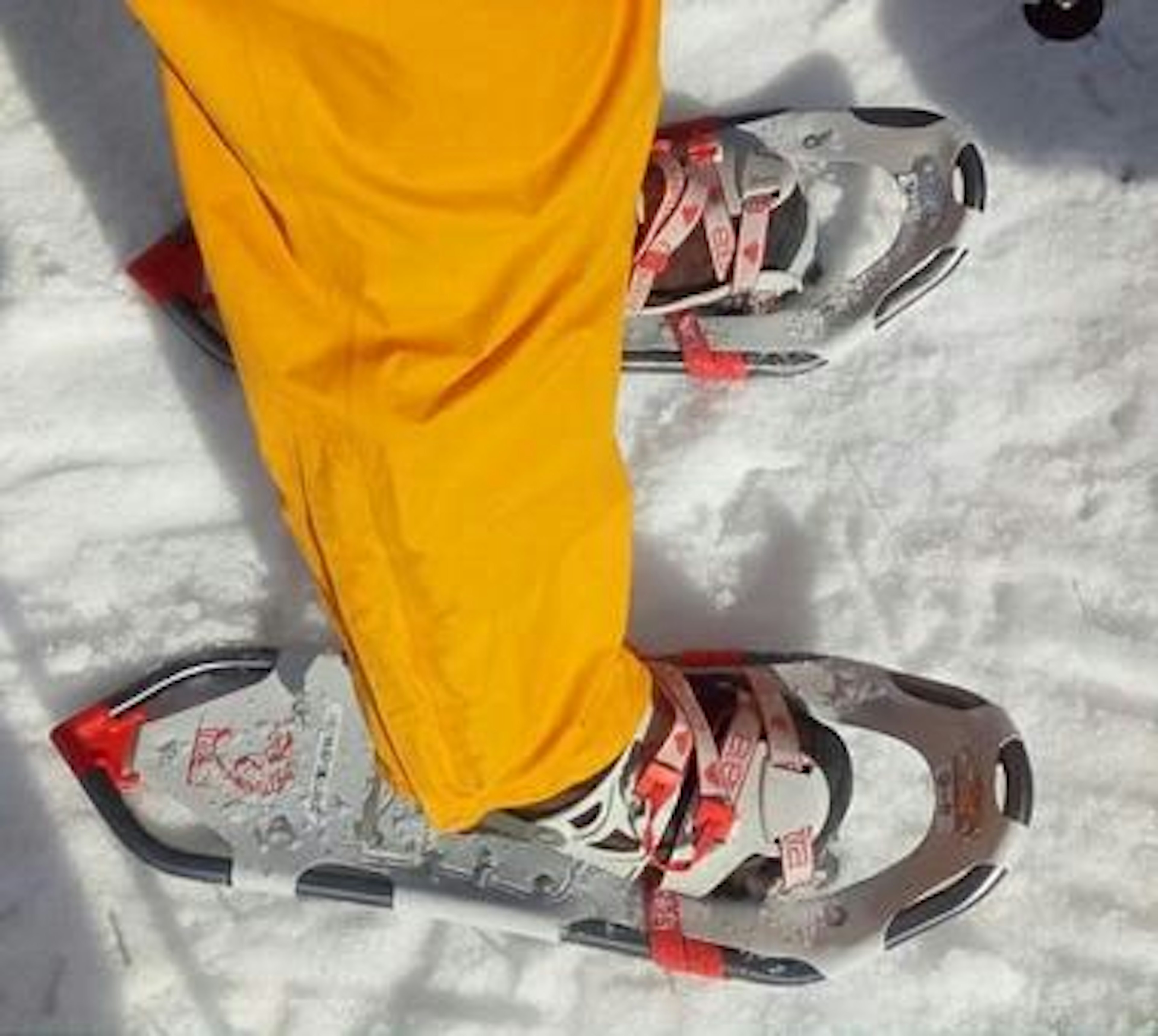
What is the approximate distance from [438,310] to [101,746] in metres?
0.79

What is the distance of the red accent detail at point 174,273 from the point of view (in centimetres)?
192

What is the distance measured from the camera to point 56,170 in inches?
79.8

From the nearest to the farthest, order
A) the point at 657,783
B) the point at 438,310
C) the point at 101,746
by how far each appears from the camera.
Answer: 1. the point at 438,310
2. the point at 657,783
3. the point at 101,746

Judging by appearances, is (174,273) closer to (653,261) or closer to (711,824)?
(653,261)

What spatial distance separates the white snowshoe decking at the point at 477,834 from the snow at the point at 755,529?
5 cm

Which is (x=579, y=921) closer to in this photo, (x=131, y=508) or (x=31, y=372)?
(x=131, y=508)

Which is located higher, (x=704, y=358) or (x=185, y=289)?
(x=185, y=289)

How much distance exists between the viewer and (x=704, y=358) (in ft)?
6.20

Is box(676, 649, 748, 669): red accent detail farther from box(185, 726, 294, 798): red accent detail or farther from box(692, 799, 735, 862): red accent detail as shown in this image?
box(185, 726, 294, 798): red accent detail

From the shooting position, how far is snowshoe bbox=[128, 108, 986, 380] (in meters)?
1.88

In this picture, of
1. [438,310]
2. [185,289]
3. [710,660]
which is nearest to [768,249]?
[710,660]

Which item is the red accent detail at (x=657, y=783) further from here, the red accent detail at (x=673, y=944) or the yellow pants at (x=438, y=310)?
the yellow pants at (x=438, y=310)

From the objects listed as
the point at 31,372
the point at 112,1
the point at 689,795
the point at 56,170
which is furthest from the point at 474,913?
the point at 112,1

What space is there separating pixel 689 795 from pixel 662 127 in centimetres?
70
